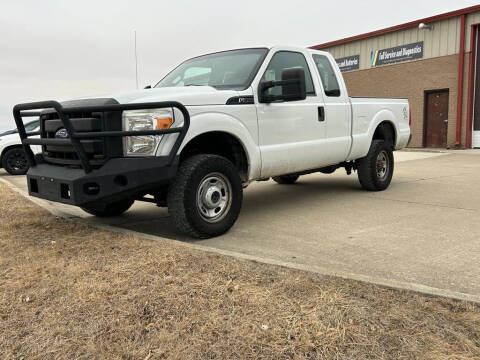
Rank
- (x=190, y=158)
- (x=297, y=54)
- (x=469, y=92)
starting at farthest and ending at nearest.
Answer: (x=469, y=92) < (x=297, y=54) < (x=190, y=158)

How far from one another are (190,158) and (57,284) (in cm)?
171

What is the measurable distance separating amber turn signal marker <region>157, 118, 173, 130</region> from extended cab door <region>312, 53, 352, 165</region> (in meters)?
Answer: 2.56

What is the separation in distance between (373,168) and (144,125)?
423cm

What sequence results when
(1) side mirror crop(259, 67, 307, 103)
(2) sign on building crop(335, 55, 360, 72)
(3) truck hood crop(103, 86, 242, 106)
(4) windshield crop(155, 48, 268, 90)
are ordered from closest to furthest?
(3) truck hood crop(103, 86, 242, 106), (1) side mirror crop(259, 67, 307, 103), (4) windshield crop(155, 48, 268, 90), (2) sign on building crop(335, 55, 360, 72)

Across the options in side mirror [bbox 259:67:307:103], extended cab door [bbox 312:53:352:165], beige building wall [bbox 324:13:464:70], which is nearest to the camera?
side mirror [bbox 259:67:307:103]

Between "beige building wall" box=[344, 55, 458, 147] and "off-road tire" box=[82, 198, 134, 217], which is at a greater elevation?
→ "beige building wall" box=[344, 55, 458, 147]

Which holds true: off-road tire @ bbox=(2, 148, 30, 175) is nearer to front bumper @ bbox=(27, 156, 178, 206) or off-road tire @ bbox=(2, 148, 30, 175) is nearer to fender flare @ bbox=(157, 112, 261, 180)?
front bumper @ bbox=(27, 156, 178, 206)

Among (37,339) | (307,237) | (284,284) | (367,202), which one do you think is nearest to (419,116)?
(367,202)

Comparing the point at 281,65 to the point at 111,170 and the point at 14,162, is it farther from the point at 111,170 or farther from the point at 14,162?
the point at 14,162

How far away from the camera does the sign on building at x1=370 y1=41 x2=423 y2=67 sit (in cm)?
1841

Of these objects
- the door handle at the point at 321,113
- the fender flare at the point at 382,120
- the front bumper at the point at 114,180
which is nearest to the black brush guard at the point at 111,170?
the front bumper at the point at 114,180

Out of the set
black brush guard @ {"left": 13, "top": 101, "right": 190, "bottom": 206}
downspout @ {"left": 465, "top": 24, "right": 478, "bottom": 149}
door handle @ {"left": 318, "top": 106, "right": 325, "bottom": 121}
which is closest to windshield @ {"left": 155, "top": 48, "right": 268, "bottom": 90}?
door handle @ {"left": 318, "top": 106, "right": 325, "bottom": 121}

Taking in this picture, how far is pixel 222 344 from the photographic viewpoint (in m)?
2.35

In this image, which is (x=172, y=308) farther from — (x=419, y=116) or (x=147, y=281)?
(x=419, y=116)
